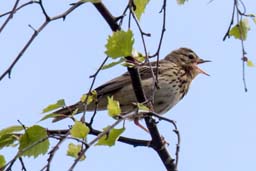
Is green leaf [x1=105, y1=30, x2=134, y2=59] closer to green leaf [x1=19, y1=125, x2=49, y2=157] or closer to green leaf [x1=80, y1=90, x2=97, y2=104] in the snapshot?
green leaf [x1=80, y1=90, x2=97, y2=104]

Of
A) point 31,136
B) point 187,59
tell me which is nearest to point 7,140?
point 31,136

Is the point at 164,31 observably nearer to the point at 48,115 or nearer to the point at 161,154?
the point at 48,115

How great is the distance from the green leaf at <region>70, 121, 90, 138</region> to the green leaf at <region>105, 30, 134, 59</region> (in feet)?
1.73

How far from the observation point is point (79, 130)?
3891mm

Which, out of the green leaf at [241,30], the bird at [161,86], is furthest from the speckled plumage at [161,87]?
the green leaf at [241,30]

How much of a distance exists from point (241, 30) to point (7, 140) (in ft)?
6.45

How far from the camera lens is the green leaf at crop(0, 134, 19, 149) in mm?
4414

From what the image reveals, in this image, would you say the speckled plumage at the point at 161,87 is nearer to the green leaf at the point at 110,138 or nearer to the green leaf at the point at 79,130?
the green leaf at the point at 110,138

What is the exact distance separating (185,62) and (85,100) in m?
6.21

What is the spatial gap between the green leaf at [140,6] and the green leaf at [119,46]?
0.63 meters

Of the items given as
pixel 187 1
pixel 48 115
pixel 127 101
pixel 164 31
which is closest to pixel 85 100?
pixel 48 115

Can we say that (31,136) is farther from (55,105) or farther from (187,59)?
(187,59)

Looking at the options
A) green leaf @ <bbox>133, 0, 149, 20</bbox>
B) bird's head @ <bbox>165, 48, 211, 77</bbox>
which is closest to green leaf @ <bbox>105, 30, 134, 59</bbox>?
green leaf @ <bbox>133, 0, 149, 20</bbox>

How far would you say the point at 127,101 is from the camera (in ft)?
28.9
